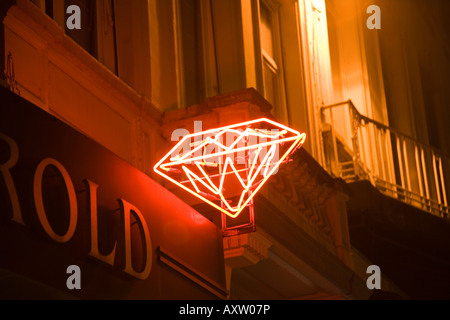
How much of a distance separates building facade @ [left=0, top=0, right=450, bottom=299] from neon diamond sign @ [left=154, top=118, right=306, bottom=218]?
30 centimetres

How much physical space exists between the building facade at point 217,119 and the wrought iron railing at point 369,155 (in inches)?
1.7

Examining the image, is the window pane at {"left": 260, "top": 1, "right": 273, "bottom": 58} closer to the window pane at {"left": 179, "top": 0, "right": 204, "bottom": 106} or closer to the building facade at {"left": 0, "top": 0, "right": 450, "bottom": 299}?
the building facade at {"left": 0, "top": 0, "right": 450, "bottom": 299}

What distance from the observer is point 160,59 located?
1074 centimetres

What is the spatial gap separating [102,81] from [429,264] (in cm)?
875

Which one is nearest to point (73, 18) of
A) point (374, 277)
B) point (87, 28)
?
point (87, 28)

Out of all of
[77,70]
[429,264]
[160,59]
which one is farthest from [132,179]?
[429,264]

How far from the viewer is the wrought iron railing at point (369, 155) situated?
47.7ft

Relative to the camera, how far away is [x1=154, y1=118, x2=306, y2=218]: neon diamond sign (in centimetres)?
831

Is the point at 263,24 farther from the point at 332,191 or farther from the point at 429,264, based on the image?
the point at 429,264

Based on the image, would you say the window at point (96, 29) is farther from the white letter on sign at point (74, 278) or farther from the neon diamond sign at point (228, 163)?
the white letter on sign at point (74, 278)

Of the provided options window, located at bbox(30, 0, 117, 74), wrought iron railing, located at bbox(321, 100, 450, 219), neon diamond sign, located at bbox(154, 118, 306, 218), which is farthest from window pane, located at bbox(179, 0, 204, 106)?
wrought iron railing, located at bbox(321, 100, 450, 219)

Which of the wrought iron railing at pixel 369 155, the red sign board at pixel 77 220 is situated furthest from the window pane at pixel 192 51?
the red sign board at pixel 77 220
